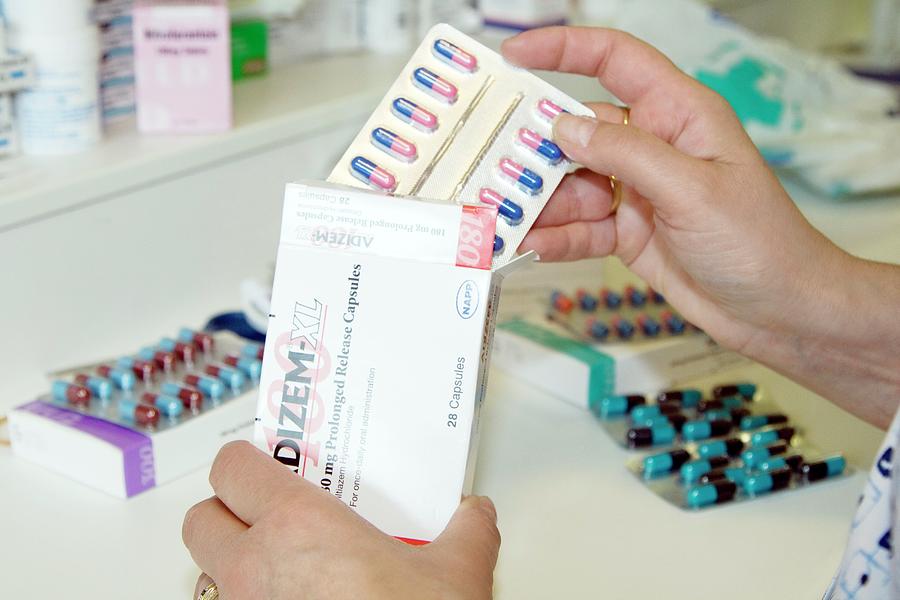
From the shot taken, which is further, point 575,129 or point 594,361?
point 594,361

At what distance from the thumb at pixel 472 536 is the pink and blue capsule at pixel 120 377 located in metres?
0.30

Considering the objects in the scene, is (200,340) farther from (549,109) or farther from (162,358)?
(549,109)

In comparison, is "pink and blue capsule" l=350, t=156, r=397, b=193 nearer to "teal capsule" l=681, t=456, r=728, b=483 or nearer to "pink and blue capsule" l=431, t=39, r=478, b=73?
"pink and blue capsule" l=431, t=39, r=478, b=73

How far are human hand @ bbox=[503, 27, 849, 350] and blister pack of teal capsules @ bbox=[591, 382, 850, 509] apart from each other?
2.8 inches

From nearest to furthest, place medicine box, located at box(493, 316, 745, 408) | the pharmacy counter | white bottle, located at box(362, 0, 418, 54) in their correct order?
the pharmacy counter
medicine box, located at box(493, 316, 745, 408)
white bottle, located at box(362, 0, 418, 54)

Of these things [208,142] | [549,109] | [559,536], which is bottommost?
[559,536]

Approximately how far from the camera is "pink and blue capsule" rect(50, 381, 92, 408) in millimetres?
729

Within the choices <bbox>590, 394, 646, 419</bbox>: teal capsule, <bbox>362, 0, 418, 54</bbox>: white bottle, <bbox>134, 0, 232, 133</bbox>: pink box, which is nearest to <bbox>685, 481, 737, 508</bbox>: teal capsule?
<bbox>590, 394, 646, 419</bbox>: teal capsule

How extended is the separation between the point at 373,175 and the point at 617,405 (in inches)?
11.6

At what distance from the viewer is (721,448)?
76 cm

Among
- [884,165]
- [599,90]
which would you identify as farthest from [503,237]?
[884,165]

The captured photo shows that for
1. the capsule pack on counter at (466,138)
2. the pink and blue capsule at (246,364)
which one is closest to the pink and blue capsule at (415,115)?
the capsule pack on counter at (466,138)

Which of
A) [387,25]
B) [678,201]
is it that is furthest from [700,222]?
[387,25]

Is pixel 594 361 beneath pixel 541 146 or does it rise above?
beneath
